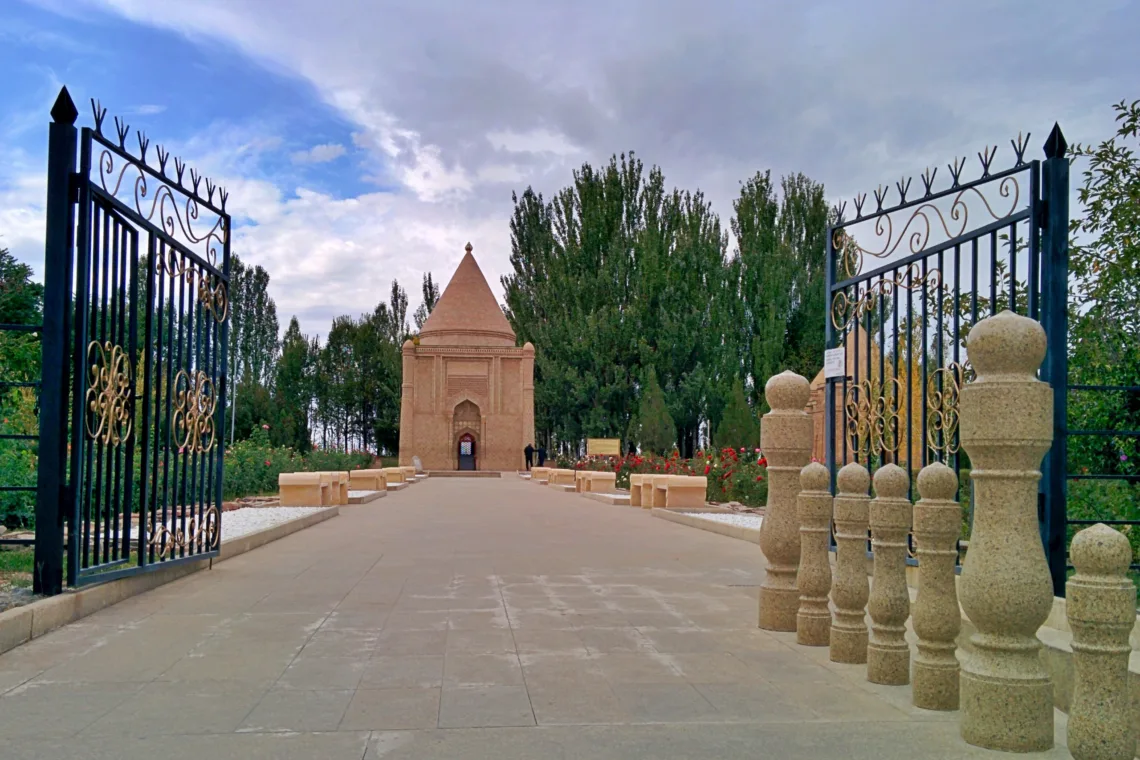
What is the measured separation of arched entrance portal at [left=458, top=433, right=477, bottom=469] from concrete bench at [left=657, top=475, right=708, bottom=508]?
93.1 feet

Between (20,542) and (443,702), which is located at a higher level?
(20,542)

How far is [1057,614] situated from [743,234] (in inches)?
1443

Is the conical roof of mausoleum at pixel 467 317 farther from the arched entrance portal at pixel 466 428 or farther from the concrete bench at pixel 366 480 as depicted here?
the concrete bench at pixel 366 480

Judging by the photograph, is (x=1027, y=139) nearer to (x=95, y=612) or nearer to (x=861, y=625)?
(x=861, y=625)

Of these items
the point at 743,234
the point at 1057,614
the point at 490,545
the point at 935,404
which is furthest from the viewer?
the point at 743,234

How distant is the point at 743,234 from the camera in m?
40.2

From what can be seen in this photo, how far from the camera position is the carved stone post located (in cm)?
454

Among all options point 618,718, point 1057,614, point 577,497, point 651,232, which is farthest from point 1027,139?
point 651,232

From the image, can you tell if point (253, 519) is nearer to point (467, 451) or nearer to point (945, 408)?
point (945, 408)

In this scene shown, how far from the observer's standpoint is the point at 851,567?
4.62m

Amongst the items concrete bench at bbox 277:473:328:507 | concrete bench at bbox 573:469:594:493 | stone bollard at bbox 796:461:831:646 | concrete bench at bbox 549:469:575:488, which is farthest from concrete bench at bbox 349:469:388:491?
stone bollard at bbox 796:461:831:646

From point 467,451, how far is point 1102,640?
4182cm

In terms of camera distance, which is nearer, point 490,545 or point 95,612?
point 95,612

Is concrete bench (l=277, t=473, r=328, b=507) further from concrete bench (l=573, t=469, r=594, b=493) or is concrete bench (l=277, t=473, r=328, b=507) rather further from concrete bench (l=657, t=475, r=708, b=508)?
concrete bench (l=573, t=469, r=594, b=493)
